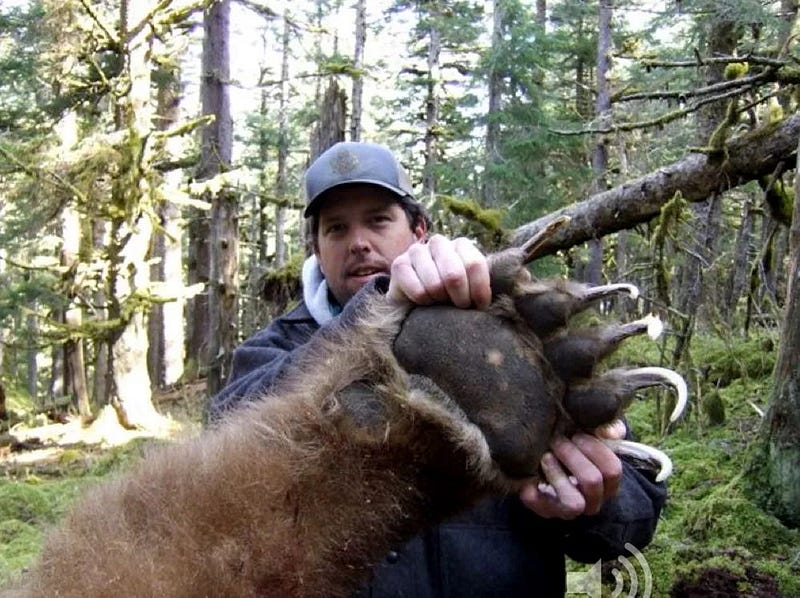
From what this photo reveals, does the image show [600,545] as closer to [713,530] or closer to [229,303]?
[713,530]

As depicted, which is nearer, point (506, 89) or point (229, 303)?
point (229, 303)

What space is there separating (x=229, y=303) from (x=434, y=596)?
33.2 feet

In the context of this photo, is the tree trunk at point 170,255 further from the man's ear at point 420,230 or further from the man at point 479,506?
the man at point 479,506

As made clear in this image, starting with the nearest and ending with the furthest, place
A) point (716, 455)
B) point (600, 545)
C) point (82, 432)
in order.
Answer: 1. point (600, 545)
2. point (716, 455)
3. point (82, 432)

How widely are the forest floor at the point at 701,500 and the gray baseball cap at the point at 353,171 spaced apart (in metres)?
1.03

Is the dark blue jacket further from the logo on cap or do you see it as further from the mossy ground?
the logo on cap

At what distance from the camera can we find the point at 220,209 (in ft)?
40.7

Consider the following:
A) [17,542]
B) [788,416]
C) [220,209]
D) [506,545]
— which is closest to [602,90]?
[220,209]

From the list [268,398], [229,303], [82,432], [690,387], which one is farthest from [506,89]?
[268,398]

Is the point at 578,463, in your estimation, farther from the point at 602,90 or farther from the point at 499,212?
the point at 602,90

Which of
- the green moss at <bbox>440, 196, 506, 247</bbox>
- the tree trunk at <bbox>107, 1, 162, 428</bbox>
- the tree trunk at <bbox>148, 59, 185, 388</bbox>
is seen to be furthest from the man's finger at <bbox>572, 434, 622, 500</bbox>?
the tree trunk at <bbox>148, 59, 185, 388</bbox>

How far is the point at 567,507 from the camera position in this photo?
156cm

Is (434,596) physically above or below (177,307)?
above

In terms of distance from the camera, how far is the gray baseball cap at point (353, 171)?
2990 millimetres
